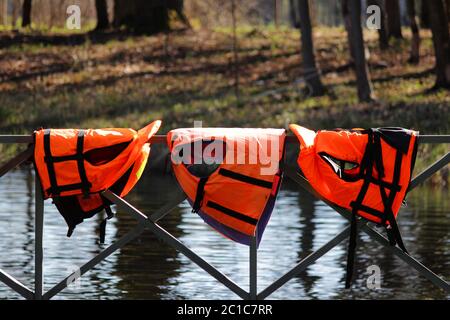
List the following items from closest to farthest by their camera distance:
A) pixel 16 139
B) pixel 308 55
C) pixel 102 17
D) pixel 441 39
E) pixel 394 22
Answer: pixel 16 139 → pixel 441 39 → pixel 308 55 → pixel 394 22 → pixel 102 17

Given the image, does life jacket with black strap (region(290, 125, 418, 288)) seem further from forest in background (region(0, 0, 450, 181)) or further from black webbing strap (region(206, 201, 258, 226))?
forest in background (region(0, 0, 450, 181))

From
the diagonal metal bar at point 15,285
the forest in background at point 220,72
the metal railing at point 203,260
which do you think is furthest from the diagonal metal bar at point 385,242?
the forest in background at point 220,72

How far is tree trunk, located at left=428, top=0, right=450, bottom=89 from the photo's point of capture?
34281mm

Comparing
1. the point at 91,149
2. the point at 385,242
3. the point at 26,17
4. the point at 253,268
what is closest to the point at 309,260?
the point at 253,268

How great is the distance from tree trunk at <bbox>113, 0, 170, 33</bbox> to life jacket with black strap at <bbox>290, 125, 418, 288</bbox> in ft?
126

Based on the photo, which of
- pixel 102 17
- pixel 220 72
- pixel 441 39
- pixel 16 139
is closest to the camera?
pixel 16 139

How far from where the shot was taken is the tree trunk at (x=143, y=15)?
1834 inches

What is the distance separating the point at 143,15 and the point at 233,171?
39113mm

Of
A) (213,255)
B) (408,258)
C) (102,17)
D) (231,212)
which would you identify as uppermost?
(102,17)

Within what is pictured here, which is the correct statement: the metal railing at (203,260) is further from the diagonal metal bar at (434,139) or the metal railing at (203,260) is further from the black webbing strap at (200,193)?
the diagonal metal bar at (434,139)

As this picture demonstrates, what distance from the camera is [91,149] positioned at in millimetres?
8281

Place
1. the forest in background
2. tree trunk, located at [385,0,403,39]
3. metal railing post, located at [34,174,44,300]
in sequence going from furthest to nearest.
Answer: tree trunk, located at [385,0,403,39] → the forest in background → metal railing post, located at [34,174,44,300]

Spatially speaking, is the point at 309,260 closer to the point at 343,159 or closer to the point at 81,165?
the point at 343,159

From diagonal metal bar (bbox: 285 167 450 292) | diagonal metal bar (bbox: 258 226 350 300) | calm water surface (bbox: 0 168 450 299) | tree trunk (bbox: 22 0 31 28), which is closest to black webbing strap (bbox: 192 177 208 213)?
diagonal metal bar (bbox: 285 167 450 292)
